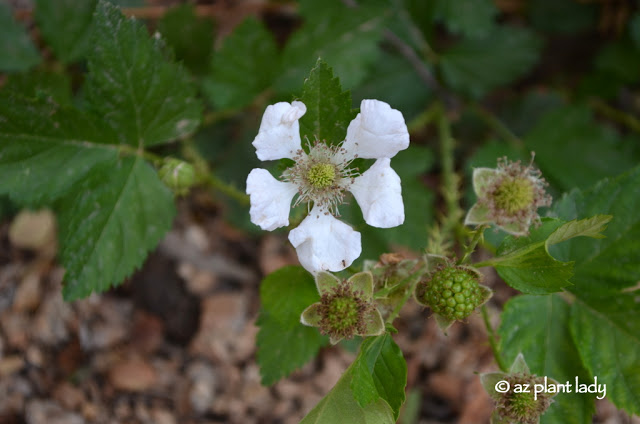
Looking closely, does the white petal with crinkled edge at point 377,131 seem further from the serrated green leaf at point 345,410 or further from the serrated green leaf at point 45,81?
the serrated green leaf at point 45,81

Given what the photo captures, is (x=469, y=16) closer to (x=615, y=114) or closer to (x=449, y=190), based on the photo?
(x=449, y=190)

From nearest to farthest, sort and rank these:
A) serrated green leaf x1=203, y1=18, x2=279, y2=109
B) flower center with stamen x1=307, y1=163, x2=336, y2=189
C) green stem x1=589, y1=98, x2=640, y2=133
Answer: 1. flower center with stamen x1=307, y1=163, x2=336, y2=189
2. serrated green leaf x1=203, y1=18, x2=279, y2=109
3. green stem x1=589, y1=98, x2=640, y2=133

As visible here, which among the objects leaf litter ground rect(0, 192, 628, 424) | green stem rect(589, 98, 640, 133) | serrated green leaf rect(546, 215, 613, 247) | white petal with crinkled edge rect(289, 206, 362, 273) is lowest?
leaf litter ground rect(0, 192, 628, 424)

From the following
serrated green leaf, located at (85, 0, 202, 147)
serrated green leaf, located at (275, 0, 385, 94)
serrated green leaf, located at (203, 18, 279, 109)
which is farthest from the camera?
serrated green leaf, located at (203, 18, 279, 109)

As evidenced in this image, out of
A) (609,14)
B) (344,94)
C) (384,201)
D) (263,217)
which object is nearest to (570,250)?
(384,201)

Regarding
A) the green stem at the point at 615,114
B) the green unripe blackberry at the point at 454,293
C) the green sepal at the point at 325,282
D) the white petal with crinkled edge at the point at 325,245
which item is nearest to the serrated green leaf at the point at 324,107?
the white petal with crinkled edge at the point at 325,245

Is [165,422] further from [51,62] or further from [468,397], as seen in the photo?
[51,62]

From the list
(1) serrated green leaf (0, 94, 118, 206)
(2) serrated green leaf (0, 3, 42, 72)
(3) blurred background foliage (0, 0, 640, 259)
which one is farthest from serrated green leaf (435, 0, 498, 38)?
(2) serrated green leaf (0, 3, 42, 72)

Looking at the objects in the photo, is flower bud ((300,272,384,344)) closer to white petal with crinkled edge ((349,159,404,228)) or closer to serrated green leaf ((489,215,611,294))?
white petal with crinkled edge ((349,159,404,228))

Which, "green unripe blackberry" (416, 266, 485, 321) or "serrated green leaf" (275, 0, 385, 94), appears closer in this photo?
"green unripe blackberry" (416, 266, 485, 321)
